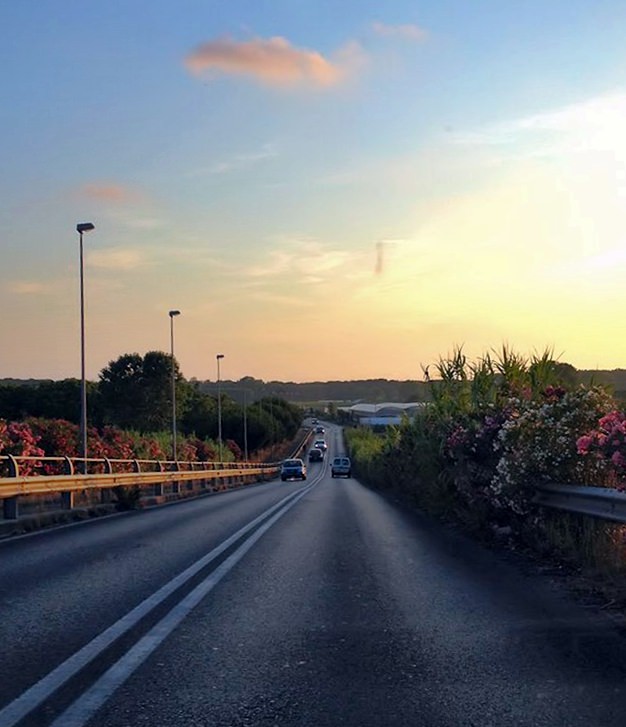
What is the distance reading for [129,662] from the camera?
20.8ft

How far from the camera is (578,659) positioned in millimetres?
6352

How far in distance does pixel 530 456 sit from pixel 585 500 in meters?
1.68

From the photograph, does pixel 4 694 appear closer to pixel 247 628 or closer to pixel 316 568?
pixel 247 628

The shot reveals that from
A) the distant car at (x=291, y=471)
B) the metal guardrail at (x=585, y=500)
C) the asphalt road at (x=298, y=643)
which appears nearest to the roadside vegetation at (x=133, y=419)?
the distant car at (x=291, y=471)

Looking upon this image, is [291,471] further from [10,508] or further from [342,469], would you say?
[10,508]

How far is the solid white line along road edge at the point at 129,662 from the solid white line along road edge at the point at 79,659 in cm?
20

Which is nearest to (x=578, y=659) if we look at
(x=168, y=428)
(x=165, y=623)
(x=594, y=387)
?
(x=165, y=623)

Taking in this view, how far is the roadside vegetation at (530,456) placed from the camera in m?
10.1

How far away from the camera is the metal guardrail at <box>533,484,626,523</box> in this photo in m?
9.20

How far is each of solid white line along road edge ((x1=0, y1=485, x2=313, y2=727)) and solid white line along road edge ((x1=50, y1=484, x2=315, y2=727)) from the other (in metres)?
0.20

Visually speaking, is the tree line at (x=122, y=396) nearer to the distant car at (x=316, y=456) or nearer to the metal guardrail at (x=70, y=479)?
the distant car at (x=316, y=456)

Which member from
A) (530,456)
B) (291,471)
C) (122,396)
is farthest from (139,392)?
(530,456)

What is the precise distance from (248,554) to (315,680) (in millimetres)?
6760

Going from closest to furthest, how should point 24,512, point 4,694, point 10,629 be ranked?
point 4,694, point 10,629, point 24,512
